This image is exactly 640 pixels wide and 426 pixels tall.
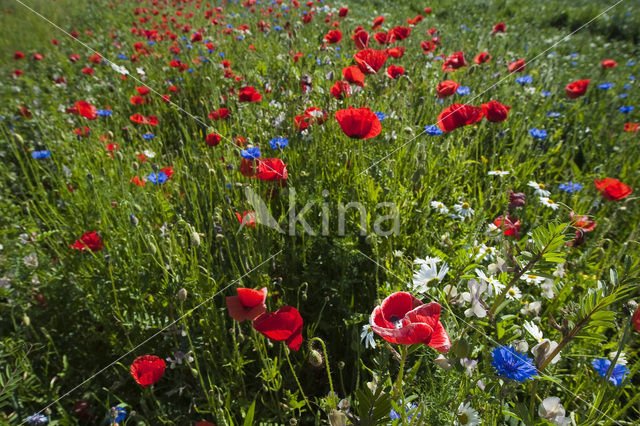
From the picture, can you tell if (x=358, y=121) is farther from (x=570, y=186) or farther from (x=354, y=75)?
(x=570, y=186)

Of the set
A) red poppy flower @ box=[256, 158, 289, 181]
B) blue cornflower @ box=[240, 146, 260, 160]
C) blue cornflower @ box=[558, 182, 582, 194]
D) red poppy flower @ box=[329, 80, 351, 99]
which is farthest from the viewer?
red poppy flower @ box=[329, 80, 351, 99]

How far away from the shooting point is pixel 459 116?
1.41 meters

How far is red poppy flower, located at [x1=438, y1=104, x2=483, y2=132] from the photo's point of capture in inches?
55.1

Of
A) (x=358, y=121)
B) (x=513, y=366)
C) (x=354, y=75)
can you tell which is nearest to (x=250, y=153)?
(x=358, y=121)

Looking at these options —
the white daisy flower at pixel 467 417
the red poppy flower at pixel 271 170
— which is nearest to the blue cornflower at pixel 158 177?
the red poppy flower at pixel 271 170

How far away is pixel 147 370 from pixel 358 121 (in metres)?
1.03

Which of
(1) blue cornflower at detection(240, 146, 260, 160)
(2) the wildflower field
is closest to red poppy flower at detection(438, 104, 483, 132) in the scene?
(2) the wildflower field

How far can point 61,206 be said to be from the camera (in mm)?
1978

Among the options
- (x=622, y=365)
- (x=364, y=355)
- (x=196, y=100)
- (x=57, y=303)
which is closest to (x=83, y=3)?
(x=196, y=100)

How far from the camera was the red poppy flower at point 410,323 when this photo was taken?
0.63 m

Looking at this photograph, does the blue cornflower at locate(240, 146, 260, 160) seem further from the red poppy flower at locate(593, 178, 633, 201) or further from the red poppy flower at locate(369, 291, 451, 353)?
the red poppy flower at locate(593, 178, 633, 201)

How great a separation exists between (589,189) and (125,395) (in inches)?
93.0

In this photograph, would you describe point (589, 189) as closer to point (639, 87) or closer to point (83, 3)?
point (639, 87)

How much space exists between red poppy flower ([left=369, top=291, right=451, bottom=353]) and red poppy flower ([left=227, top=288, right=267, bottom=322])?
0.30m
